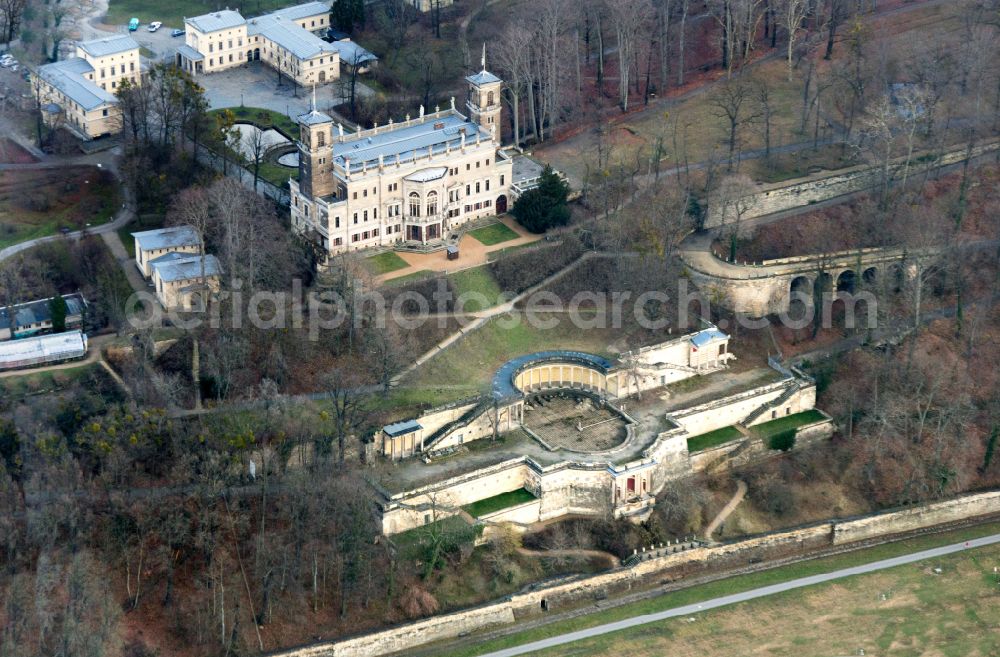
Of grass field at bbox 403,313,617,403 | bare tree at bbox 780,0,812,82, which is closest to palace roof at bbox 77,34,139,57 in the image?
grass field at bbox 403,313,617,403

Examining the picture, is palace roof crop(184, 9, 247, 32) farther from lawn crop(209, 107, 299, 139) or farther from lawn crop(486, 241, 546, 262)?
lawn crop(486, 241, 546, 262)

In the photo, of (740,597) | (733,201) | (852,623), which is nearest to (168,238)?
(733,201)

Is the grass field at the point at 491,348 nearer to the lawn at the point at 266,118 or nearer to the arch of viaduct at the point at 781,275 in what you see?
the arch of viaduct at the point at 781,275

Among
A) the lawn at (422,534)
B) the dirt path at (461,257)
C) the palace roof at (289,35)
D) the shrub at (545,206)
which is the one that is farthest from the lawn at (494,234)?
the palace roof at (289,35)

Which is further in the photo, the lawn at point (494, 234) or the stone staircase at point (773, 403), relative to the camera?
the lawn at point (494, 234)

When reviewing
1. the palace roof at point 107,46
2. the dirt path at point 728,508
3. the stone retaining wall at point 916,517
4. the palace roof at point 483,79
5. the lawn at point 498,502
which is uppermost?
the palace roof at point 483,79
